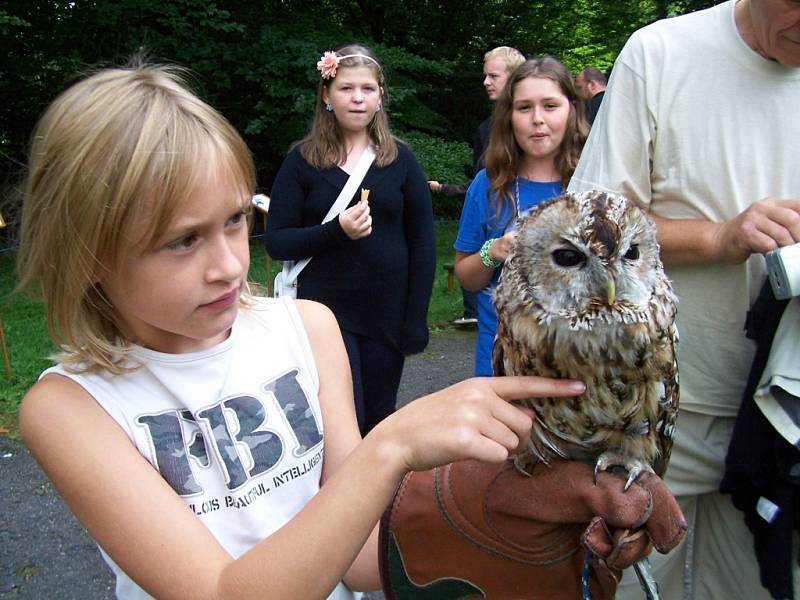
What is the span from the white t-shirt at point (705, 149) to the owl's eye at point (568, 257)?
451 millimetres

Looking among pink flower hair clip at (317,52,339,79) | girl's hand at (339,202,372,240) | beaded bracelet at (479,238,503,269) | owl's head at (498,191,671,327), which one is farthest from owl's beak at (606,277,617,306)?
pink flower hair clip at (317,52,339,79)

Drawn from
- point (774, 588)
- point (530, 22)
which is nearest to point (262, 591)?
point (774, 588)

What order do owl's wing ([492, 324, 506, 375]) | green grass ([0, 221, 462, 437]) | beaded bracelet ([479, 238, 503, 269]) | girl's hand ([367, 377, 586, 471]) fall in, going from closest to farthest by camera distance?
girl's hand ([367, 377, 586, 471])
owl's wing ([492, 324, 506, 375])
beaded bracelet ([479, 238, 503, 269])
green grass ([0, 221, 462, 437])

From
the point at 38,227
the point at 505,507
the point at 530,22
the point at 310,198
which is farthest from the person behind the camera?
the point at 530,22

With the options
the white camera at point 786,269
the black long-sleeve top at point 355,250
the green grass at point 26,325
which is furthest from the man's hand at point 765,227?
the green grass at point 26,325

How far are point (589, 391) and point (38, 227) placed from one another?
1253 millimetres

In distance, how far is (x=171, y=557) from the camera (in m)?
1.17

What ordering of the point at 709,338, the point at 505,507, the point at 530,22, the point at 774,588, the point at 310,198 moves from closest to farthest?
the point at 505,507 → the point at 774,588 → the point at 709,338 → the point at 310,198 → the point at 530,22

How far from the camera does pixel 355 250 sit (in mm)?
3221

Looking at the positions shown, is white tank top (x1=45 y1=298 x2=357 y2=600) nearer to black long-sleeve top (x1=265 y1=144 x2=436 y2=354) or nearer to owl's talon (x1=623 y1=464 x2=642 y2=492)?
owl's talon (x1=623 y1=464 x2=642 y2=492)

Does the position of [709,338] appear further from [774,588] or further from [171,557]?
[171,557]

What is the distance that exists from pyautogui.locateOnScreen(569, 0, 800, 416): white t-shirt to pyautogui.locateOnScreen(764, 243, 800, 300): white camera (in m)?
0.29

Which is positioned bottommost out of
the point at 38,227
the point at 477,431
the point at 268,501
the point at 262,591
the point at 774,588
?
the point at 774,588

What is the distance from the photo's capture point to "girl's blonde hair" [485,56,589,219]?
9.80ft
